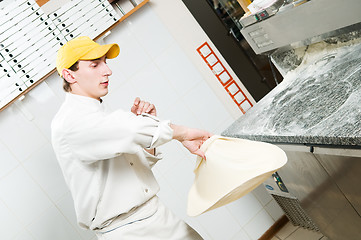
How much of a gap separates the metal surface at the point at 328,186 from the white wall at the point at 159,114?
3.40ft

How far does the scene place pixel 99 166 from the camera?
5.65 feet

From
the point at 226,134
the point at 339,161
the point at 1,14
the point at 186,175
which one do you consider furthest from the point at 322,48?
Answer: the point at 1,14

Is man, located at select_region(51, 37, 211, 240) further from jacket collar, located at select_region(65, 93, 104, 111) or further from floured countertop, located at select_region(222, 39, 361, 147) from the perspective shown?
floured countertop, located at select_region(222, 39, 361, 147)

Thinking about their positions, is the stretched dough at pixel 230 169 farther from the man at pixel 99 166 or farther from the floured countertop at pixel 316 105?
the floured countertop at pixel 316 105

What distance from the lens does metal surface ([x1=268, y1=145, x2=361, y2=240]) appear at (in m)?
1.70

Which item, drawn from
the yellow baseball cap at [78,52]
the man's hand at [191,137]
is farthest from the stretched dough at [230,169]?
the yellow baseball cap at [78,52]

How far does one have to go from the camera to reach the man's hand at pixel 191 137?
1541mm

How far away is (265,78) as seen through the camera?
3158 millimetres

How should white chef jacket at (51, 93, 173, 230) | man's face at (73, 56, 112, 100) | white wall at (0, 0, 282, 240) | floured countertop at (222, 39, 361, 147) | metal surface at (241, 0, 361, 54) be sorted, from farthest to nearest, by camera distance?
1. white wall at (0, 0, 282, 240)
2. metal surface at (241, 0, 361, 54)
3. man's face at (73, 56, 112, 100)
4. floured countertop at (222, 39, 361, 147)
5. white chef jacket at (51, 93, 173, 230)

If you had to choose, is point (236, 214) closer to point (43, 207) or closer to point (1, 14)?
point (43, 207)

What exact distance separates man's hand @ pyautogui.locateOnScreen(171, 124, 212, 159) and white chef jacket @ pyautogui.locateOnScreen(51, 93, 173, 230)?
55 mm

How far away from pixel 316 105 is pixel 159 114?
4.86ft

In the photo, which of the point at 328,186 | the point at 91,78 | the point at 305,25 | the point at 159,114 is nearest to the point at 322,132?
the point at 328,186

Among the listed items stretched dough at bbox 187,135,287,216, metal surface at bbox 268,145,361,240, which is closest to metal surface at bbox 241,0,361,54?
metal surface at bbox 268,145,361,240
